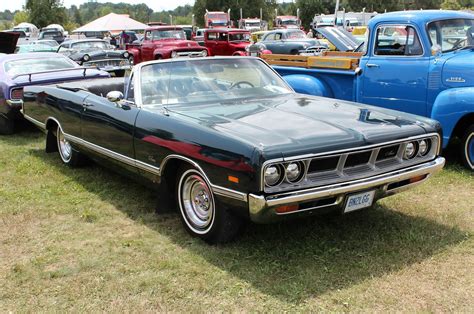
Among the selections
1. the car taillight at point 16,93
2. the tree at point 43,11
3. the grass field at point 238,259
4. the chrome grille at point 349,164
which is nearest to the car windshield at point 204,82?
the grass field at point 238,259

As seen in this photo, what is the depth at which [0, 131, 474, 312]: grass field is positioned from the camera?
344cm

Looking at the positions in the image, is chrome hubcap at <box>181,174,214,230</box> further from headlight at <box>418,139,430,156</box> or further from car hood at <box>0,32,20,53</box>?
car hood at <box>0,32,20,53</box>

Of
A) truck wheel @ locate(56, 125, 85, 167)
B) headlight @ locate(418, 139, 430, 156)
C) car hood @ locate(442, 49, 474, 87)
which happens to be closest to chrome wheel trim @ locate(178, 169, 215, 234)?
headlight @ locate(418, 139, 430, 156)

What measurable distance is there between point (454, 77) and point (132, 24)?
21865 millimetres

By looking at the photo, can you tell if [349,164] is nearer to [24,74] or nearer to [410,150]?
[410,150]

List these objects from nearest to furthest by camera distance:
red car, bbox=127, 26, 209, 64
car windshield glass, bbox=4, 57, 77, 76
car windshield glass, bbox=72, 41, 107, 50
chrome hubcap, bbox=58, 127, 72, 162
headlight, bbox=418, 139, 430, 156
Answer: headlight, bbox=418, 139, 430, 156 < chrome hubcap, bbox=58, 127, 72, 162 < car windshield glass, bbox=4, 57, 77, 76 < car windshield glass, bbox=72, 41, 107, 50 < red car, bbox=127, 26, 209, 64

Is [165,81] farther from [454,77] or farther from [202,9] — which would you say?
[202,9]

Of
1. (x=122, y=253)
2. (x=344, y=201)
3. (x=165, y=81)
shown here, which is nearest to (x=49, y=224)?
(x=122, y=253)

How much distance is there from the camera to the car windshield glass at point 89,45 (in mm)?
17462

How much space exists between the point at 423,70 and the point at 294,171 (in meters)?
3.64

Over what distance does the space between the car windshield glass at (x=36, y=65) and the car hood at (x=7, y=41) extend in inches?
167

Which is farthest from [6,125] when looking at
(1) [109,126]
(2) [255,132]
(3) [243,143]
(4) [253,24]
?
(4) [253,24]

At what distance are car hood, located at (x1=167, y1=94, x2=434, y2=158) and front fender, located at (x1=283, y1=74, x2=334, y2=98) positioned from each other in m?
2.62

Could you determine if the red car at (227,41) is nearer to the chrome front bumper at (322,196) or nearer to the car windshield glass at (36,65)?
the car windshield glass at (36,65)
